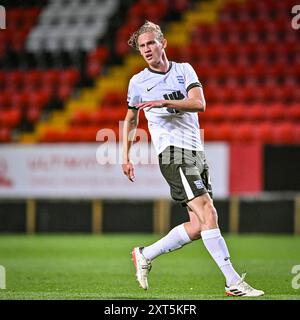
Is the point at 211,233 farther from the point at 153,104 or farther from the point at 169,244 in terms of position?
the point at 153,104

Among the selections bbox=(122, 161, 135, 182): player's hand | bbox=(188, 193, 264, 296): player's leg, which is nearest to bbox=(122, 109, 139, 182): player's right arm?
bbox=(122, 161, 135, 182): player's hand

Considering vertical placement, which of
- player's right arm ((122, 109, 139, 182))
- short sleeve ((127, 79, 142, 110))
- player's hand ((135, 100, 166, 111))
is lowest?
player's right arm ((122, 109, 139, 182))

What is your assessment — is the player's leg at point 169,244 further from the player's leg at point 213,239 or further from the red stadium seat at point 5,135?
the red stadium seat at point 5,135

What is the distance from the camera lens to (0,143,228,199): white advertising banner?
14172mm

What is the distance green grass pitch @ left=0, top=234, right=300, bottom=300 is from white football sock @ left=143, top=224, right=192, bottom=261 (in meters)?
0.30

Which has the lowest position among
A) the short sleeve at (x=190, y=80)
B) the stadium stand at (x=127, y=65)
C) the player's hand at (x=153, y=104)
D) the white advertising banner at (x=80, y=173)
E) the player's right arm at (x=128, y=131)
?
the white advertising banner at (x=80, y=173)

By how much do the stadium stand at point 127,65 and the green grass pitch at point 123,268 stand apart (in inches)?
106

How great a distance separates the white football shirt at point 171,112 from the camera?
689 cm

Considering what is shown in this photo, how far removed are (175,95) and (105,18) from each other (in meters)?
13.4

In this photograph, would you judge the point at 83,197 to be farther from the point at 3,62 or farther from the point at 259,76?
the point at 3,62

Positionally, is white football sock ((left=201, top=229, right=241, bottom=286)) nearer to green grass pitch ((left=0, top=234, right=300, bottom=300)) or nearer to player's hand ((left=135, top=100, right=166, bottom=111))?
green grass pitch ((left=0, top=234, right=300, bottom=300))

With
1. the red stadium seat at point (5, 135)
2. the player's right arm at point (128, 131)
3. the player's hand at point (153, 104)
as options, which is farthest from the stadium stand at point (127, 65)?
the player's hand at point (153, 104)

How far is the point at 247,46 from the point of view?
1759cm
